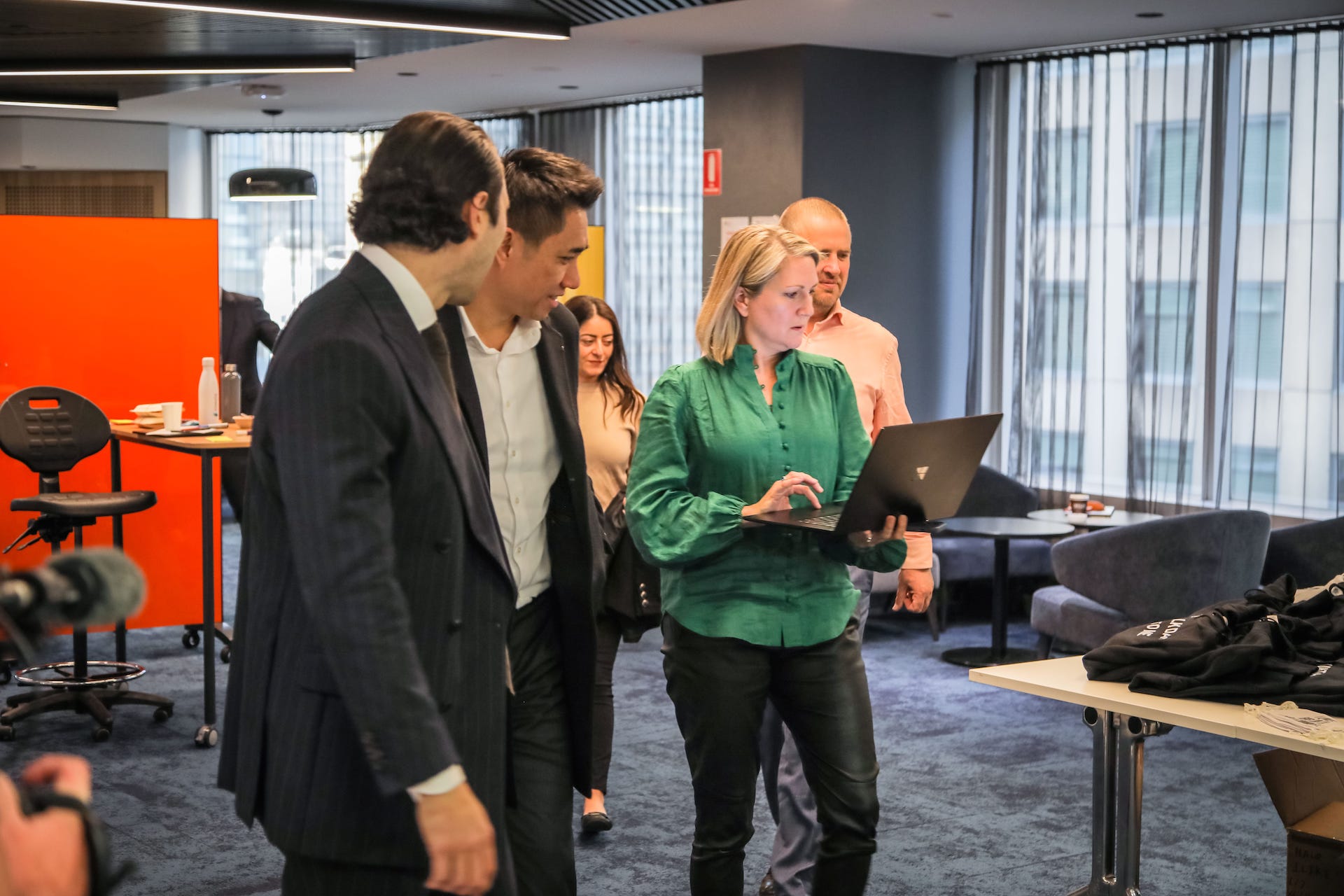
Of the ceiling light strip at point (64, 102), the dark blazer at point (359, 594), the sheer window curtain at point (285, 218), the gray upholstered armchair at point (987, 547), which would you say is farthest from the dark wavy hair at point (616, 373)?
the sheer window curtain at point (285, 218)

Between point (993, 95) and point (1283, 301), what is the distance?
7.02ft

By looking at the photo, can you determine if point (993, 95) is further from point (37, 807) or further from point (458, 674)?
point (37, 807)

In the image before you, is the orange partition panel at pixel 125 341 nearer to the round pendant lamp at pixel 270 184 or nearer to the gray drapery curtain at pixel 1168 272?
the gray drapery curtain at pixel 1168 272

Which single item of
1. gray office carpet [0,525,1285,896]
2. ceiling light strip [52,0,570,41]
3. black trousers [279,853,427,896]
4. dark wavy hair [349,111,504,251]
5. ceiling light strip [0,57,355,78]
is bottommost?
gray office carpet [0,525,1285,896]

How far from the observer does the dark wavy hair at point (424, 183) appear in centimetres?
168

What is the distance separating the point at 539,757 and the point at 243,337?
6.73 metres

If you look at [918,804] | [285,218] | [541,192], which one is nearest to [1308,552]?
[918,804]

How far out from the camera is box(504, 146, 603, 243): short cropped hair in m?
2.14

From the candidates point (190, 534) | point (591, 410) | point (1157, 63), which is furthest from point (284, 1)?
point (1157, 63)

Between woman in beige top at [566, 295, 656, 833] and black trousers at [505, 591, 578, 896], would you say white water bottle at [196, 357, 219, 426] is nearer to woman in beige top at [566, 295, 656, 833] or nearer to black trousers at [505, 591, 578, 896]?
woman in beige top at [566, 295, 656, 833]

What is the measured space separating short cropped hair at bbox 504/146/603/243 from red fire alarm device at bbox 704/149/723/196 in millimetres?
6242

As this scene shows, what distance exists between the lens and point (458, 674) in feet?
5.83

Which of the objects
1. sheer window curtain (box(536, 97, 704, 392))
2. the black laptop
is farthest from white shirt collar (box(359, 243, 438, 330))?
sheer window curtain (box(536, 97, 704, 392))

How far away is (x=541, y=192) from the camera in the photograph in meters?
2.14
